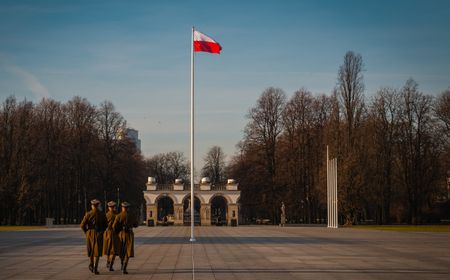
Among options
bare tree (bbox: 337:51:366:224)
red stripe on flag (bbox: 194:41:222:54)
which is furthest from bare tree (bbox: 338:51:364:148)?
red stripe on flag (bbox: 194:41:222:54)

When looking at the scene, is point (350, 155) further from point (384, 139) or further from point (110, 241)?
point (110, 241)

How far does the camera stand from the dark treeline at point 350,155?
235 ft

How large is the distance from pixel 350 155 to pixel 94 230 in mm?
51924

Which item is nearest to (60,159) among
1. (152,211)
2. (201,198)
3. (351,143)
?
(152,211)

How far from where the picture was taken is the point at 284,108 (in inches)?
3346

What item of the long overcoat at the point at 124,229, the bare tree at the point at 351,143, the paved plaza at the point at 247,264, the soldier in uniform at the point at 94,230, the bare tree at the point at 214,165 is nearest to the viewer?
the paved plaza at the point at 247,264

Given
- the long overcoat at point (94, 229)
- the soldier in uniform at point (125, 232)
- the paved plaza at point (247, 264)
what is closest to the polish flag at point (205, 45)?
the paved plaza at point (247, 264)

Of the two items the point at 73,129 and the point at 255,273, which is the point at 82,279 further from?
the point at 73,129

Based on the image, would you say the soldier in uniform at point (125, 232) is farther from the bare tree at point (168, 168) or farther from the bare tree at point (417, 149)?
the bare tree at point (168, 168)

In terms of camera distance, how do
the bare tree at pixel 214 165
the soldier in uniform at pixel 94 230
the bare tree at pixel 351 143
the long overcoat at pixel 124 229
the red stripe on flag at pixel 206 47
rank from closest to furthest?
1. the soldier in uniform at pixel 94 230
2. the long overcoat at pixel 124 229
3. the red stripe on flag at pixel 206 47
4. the bare tree at pixel 351 143
5. the bare tree at pixel 214 165

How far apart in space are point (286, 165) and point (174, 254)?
57850mm

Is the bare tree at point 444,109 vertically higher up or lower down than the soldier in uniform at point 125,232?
higher up

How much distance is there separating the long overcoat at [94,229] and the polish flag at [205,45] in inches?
735

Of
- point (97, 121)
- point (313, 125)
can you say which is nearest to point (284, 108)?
point (313, 125)
